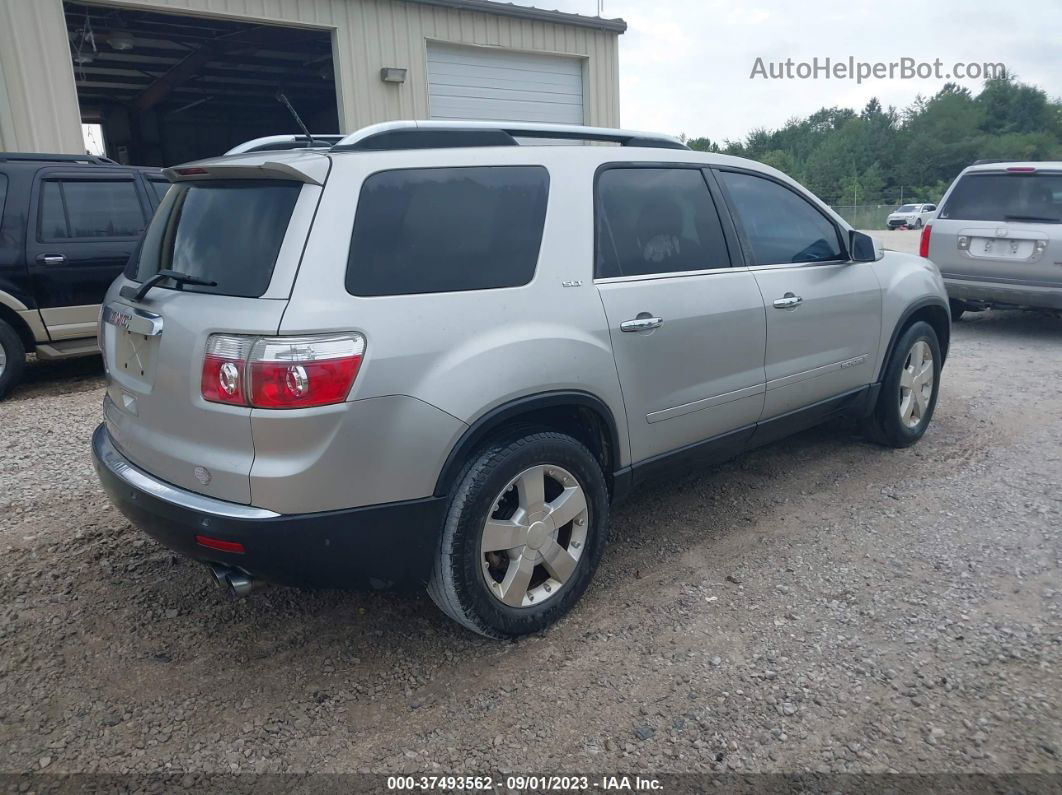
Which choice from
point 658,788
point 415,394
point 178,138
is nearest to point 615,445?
point 415,394

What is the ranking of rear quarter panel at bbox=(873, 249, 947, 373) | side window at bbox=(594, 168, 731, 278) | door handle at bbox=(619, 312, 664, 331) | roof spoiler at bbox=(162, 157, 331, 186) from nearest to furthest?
roof spoiler at bbox=(162, 157, 331, 186)
door handle at bbox=(619, 312, 664, 331)
side window at bbox=(594, 168, 731, 278)
rear quarter panel at bbox=(873, 249, 947, 373)

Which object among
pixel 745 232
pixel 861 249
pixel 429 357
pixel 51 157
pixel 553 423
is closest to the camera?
pixel 429 357

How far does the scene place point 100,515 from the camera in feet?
13.8

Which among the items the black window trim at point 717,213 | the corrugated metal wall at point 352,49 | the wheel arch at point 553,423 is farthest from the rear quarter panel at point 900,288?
the corrugated metal wall at point 352,49

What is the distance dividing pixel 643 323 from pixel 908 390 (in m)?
2.63

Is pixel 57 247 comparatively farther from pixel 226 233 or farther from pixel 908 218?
pixel 908 218

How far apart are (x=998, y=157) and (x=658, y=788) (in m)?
72.2

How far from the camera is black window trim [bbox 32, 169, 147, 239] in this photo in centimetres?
676

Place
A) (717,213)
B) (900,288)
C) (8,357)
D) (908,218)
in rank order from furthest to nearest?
(908,218) → (8,357) → (900,288) → (717,213)

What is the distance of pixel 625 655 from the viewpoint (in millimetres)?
3039

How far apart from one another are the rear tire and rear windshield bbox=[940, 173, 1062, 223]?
30.1ft

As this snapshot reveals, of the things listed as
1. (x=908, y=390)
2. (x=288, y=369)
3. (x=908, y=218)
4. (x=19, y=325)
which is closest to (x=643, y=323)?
(x=288, y=369)

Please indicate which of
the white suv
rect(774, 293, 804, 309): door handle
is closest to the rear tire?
rect(774, 293, 804, 309): door handle

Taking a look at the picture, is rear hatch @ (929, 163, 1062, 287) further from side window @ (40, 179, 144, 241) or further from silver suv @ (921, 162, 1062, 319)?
side window @ (40, 179, 144, 241)
